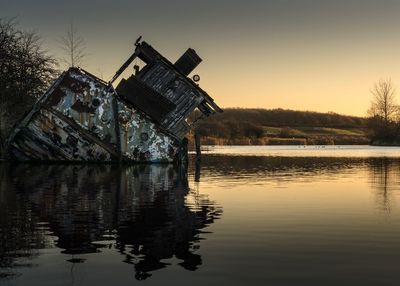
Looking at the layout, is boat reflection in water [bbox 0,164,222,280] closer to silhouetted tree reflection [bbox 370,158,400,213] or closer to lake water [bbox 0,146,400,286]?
lake water [bbox 0,146,400,286]

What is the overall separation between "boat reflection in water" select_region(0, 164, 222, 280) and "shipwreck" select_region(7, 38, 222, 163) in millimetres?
11230

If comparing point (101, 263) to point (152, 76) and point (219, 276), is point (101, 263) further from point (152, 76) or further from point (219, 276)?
point (152, 76)

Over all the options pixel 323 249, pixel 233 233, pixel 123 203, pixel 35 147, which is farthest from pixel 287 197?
pixel 35 147

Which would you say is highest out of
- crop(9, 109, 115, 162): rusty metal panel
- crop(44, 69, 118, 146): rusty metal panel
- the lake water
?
crop(44, 69, 118, 146): rusty metal panel

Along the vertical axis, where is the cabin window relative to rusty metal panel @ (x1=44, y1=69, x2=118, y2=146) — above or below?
below

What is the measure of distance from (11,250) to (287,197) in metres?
9.49

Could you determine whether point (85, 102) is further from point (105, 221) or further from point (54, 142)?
point (105, 221)

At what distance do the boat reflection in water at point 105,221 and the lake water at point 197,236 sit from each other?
0.06 feet

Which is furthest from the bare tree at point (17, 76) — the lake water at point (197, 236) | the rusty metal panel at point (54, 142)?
the lake water at point (197, 236)

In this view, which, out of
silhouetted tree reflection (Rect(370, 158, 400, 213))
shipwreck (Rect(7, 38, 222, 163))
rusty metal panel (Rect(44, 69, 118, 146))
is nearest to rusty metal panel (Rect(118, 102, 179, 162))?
shipwreck (Rect(7, 38, 222, 163))

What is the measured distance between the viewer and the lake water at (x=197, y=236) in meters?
6.93

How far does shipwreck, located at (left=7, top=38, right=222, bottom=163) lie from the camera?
100.0 ft

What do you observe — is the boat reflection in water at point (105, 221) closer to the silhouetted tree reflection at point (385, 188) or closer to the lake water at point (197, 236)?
the lake water at point (197, 236)

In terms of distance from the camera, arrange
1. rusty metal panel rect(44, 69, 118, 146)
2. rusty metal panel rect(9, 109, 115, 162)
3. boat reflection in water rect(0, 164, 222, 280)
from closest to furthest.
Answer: boat reflection in water rect(0, 164, 222, 280)
rusty metal panel rect(9, 109, 115, 162)
rusty metal panel rect(44, 69, 118, 146)
